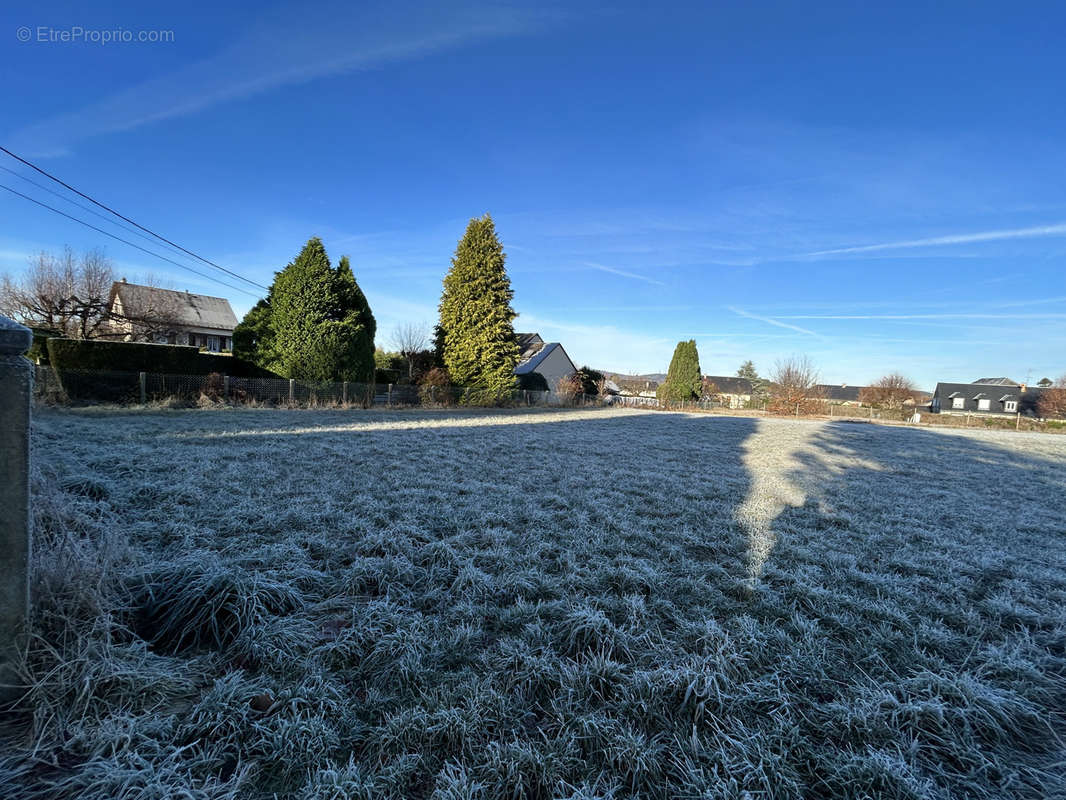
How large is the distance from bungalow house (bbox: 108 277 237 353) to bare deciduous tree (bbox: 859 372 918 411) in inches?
1773

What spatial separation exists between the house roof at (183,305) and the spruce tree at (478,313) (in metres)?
14.8

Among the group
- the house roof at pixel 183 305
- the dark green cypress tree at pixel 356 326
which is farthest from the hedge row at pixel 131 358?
the house roof at pixel 183 305

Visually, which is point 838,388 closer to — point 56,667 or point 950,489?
point 950,489

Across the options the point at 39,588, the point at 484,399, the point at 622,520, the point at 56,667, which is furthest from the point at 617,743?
the point at 484,399

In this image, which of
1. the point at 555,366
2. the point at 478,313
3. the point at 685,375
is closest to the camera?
the point at 478,313

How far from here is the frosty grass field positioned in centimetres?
135

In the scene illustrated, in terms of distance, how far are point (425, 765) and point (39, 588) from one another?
172 centimetres

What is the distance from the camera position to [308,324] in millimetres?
14023

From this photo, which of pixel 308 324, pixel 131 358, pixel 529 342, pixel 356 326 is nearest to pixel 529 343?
pixel 529 342

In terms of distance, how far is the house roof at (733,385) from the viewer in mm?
55938

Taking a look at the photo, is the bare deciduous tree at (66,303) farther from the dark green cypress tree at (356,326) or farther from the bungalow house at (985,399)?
the bungalow house at (985,399)

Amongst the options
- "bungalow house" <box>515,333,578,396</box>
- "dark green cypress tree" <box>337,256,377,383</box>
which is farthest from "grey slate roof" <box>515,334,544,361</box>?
"dark green cypress tree" <box>337,256,377,383</box>

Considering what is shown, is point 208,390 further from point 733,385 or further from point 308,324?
point 733,385

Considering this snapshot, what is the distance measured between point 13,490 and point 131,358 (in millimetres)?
14100
